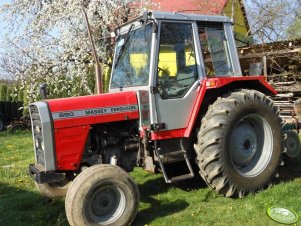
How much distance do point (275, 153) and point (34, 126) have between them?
323 cm

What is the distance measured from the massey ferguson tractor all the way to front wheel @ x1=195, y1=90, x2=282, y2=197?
0.04ft

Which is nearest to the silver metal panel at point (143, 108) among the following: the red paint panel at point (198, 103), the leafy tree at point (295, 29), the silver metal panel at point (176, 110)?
the silver metal panel at point (176, 110)

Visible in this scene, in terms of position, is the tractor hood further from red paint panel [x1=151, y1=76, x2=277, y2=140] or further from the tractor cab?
red paint panel [x1=151, y1=76, x2=277, y2=140]

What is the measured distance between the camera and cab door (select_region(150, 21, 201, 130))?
16.1 feet

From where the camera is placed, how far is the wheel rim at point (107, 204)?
426cm

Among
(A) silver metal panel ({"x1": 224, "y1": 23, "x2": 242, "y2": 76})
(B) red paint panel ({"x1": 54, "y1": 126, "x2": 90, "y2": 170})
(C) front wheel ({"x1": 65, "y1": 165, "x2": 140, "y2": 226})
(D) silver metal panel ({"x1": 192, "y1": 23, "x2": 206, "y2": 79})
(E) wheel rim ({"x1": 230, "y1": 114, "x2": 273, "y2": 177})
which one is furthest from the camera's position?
(A) silver metal panel ({"x1": 224, "y1": 23, "x2": 242, "y2": 76})

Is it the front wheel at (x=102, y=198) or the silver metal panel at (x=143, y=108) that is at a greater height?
the silver metal panel at (x=143, y=108)

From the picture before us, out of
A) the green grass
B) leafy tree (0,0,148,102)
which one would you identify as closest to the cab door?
the green grass

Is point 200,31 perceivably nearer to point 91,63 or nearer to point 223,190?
point 223,190

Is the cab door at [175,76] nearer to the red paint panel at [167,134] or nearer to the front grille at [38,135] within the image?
the red paint panel at [167,134]

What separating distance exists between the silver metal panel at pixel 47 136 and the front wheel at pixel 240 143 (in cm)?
178

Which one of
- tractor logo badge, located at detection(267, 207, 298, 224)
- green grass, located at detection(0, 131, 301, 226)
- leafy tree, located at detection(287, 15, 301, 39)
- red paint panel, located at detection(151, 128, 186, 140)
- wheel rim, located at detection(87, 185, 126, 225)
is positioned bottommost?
tractor logo badge, located at detection(267, 207, 298, 224)

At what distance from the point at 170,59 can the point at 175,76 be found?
0.22 meters

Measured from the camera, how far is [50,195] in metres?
5.23
